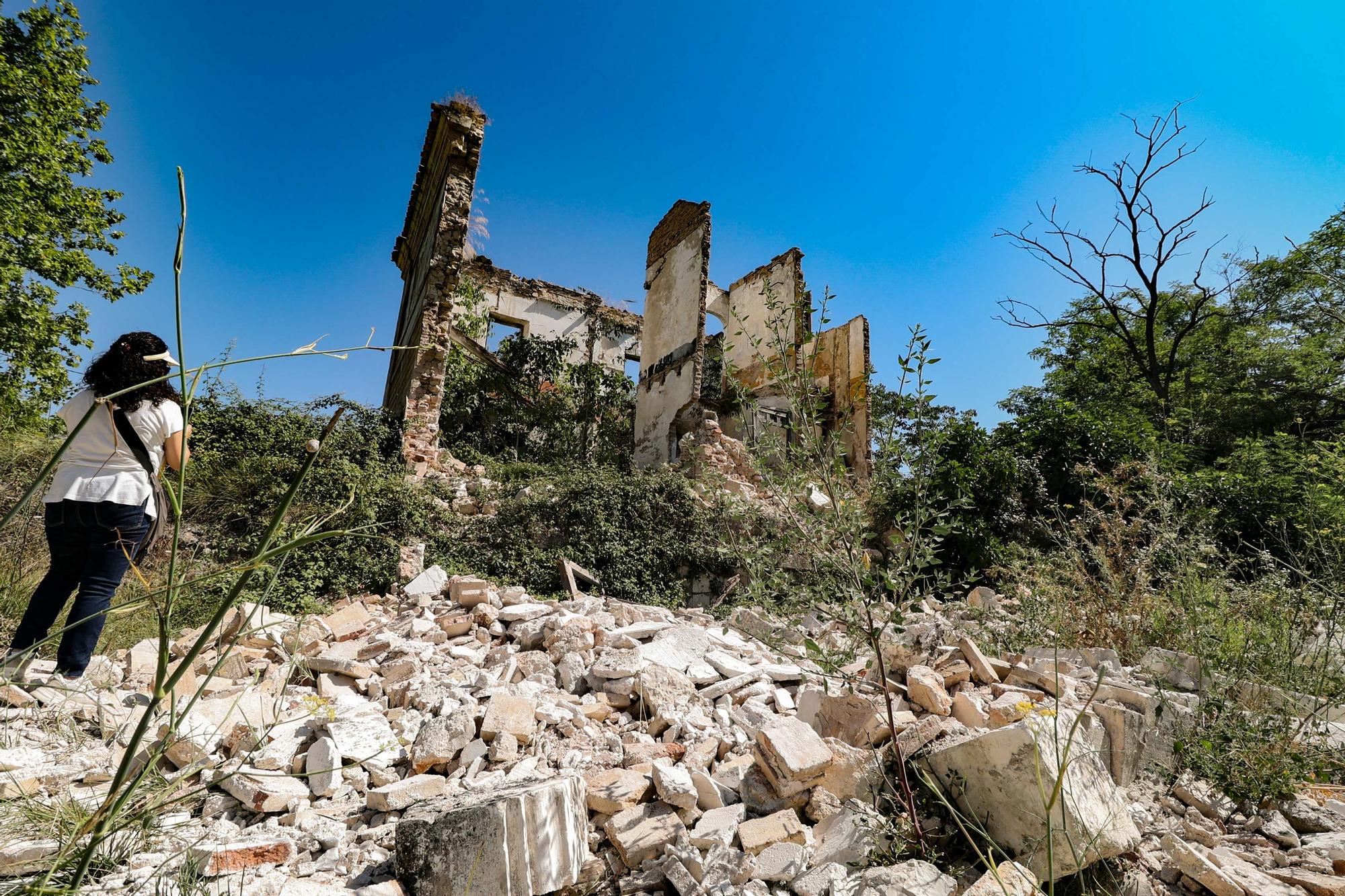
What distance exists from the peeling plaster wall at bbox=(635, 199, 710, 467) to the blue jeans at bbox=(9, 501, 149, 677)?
918 cm

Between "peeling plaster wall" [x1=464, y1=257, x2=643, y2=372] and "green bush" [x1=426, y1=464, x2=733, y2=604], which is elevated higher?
"peeling plaster wall" [x1=464, y1=257, x2=643, y2=372]

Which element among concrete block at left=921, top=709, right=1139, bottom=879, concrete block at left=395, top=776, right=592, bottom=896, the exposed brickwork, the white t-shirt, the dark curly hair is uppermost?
the exposed brickwork

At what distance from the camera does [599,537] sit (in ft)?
25.5

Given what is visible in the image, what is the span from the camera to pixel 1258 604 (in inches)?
162

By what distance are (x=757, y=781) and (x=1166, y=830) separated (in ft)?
5.05

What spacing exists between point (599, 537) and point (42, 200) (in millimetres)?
10583

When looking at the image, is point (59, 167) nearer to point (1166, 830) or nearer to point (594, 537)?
point (594, 537)

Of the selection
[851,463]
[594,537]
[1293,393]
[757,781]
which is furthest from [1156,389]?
[757,781]

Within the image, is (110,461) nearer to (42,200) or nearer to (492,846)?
(492,846)

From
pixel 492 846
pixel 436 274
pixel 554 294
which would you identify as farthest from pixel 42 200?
pixel 492 846

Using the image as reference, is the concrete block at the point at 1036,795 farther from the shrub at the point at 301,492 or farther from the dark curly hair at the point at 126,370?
the shrub at the point at 301,492

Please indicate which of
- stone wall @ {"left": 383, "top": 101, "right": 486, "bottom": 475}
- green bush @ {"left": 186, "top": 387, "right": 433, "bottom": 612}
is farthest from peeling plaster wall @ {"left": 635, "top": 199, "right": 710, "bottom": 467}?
green bush @ {"left": 186, "top": 387, "right": 433, "bottom": 612}

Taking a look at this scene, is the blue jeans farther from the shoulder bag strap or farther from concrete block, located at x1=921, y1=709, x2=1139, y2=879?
concrete block, located at x1=921, y1=709, x2=1139, y2=879

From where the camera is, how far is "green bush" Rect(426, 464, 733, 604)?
23.4ft
